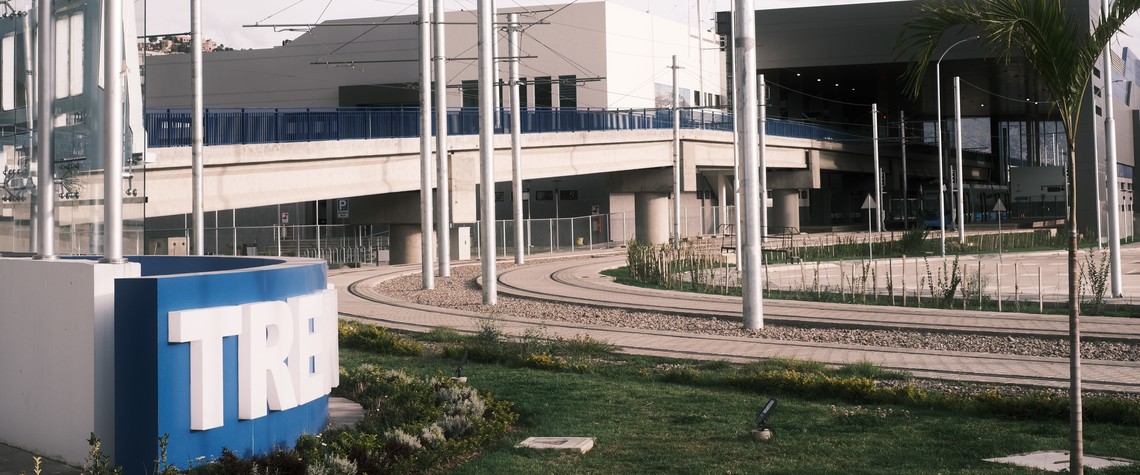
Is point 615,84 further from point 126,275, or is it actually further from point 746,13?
point 126,275

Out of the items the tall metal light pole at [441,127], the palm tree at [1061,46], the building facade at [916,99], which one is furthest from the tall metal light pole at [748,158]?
the building facade at [916,99]

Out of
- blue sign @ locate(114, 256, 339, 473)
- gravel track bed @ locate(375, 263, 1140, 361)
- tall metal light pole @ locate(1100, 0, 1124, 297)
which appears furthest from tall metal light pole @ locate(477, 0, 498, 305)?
blue sign @ locate(114, 256, 339, 473)

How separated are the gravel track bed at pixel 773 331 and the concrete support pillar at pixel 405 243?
16.2 meters

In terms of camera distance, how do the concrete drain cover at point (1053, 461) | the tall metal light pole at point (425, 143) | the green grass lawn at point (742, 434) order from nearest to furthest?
the concrete drain cover at point (1053, 461) → the green grass lawn at point (742, 434) → the tall metal light pole at point (425, 143)

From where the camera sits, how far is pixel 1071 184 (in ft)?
26.9

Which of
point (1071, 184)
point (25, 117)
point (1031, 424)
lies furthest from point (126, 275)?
point (1031, 424)

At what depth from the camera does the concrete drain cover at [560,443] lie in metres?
10.5

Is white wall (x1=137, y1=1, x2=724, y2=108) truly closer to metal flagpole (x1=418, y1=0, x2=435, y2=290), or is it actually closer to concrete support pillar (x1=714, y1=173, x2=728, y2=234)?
concrete support pillar (x1=714, y1=173, x2=728, y2=234)

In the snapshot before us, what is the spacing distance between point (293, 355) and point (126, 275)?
4.90 feet

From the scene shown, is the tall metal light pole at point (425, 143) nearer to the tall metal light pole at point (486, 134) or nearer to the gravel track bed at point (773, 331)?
the gravel track bed at point (773, 331)

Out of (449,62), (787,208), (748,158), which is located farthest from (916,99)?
(748,158)

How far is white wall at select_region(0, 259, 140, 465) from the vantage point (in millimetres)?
9234

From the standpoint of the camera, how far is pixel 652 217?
209 feet

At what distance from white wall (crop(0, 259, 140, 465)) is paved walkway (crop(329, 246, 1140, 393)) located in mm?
9801
